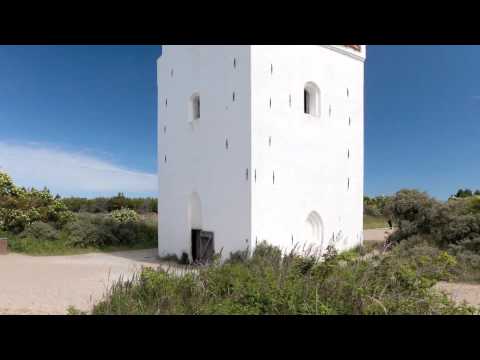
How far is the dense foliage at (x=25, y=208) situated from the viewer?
593 inches

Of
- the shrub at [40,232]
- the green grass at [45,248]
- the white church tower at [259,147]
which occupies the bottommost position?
the green grass at [45,248]

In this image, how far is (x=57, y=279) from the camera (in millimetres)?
8242

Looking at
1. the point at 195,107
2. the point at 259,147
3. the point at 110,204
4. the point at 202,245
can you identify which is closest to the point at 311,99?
the point at 259,147

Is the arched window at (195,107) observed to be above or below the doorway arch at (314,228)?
above

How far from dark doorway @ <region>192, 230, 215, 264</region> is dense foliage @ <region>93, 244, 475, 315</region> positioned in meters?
4.75

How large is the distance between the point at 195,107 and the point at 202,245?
214 inches

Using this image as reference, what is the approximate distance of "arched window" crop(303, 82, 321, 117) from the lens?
36.0 feet

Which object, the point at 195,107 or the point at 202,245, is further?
the point at 195,107

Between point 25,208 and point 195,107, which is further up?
point 195,107

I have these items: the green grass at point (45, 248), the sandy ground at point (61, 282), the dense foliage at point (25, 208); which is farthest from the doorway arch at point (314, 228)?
the dense foliage at point (25, 208)

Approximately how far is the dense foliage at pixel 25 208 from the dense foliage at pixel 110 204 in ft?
36.6

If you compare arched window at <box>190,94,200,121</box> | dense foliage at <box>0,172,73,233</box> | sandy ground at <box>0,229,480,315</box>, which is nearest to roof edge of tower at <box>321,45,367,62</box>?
arched window at <box>190,94,200,121</box>

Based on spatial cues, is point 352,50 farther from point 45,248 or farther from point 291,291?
point 45,248

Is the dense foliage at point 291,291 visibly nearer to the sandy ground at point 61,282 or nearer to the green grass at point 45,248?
the sandy ground at point 61,282
